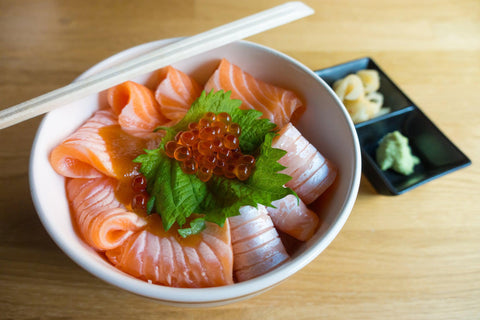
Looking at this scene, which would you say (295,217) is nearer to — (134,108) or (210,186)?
(210,186)

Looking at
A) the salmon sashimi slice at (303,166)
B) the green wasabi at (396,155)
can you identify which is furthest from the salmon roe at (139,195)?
the green wasabi at (396,155)

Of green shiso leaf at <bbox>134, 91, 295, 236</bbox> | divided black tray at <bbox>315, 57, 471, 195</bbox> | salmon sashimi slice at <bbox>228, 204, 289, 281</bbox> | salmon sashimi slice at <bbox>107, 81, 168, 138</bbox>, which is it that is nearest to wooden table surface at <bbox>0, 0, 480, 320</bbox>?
divided black tray at <bbox>315, 57, 471, 195</bbox>

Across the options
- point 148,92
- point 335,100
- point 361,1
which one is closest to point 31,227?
point 148,92

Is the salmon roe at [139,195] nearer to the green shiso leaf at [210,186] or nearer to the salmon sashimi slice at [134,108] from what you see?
the green shiso leaf at [210,186]

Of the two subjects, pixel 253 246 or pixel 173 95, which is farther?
pixel 173 95

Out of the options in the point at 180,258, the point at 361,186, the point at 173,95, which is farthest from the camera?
the point at 361,186

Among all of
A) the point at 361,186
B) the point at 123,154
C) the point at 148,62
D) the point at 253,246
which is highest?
the point at 148,62

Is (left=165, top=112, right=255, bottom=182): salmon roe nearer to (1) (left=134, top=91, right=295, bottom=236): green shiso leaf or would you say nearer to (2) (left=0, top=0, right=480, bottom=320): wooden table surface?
(1) (left=134, top=91, right=295, bottom=236): green shiso leaf

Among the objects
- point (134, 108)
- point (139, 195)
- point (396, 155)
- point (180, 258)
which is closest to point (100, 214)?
point (139, 195)
